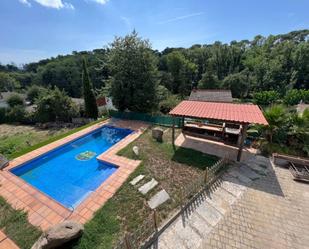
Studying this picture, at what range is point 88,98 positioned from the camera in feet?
60.6

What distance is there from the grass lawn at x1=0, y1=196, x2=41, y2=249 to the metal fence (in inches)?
384

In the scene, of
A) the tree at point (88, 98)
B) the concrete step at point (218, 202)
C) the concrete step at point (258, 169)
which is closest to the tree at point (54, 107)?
the tree at point (88, 98)

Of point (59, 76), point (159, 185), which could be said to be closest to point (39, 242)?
point (159, 185)

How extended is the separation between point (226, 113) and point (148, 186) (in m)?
5.42

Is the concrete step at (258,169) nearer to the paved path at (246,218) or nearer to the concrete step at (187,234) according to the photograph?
the paved path at (246,218)

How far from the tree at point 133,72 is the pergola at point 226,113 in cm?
650

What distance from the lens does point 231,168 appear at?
7750mm

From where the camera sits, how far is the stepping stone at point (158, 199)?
222 inches

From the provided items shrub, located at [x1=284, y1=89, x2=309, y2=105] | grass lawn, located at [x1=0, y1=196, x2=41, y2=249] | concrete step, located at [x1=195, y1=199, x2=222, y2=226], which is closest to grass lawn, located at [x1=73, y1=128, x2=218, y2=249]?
concrete step, located at [x1=195, y1=199, x2=222, y2=226]

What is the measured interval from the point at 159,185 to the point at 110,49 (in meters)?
14.3

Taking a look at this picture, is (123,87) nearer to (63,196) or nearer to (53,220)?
(63,196)

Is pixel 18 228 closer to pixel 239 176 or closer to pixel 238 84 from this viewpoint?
pixel 239 176

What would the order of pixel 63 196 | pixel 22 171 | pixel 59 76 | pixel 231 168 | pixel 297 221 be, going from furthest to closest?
pixel 59 76 → pixel 22 171 → pixel 231 168 → pixel 63 196 → pixel 297 221

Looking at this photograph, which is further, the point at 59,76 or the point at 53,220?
the point at 59,76
